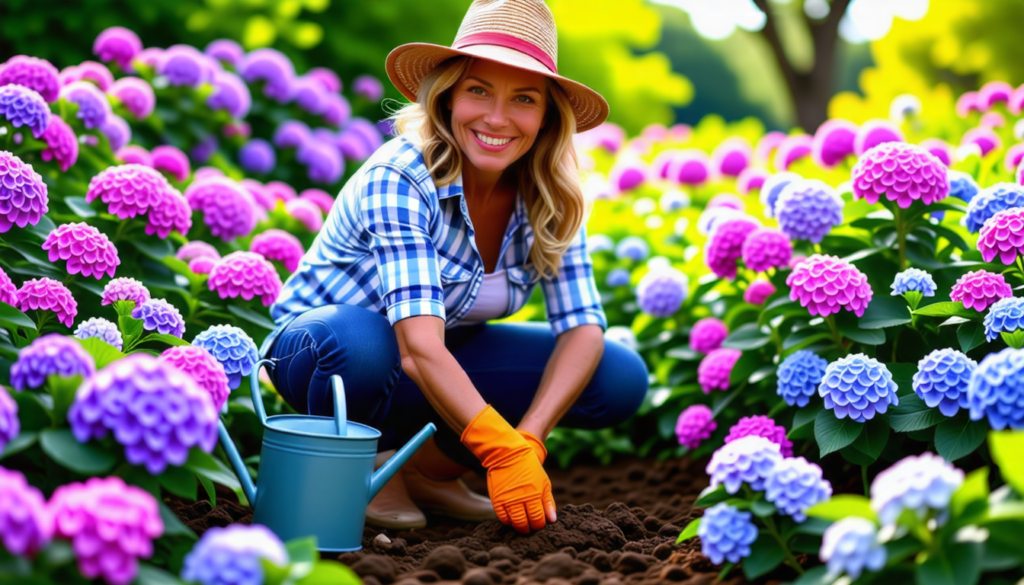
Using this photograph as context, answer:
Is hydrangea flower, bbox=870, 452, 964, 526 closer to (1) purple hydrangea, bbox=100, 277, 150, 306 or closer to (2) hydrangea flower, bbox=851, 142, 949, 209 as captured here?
(2) hydrangea flower, bbox=851, 142, 949, 209

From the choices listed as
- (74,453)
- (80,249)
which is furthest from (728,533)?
(80,249)

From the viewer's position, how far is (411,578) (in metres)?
1.59

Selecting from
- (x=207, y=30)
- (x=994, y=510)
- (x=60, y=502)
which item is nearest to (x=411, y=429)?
(x=60, y=502)

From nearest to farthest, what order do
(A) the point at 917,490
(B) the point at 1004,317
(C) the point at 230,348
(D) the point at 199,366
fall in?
(A) the point at 917,490 < (D) the point at 199,366 < (B) the point at 1004,317 < (C) the point at 230,348

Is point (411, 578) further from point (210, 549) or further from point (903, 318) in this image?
point (903, 318)

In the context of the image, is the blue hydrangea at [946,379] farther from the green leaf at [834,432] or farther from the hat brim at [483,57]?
the hat brim at [483,57]

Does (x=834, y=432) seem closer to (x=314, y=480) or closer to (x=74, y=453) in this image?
(x=314, y=480)

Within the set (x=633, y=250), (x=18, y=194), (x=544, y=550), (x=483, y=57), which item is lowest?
(x=544, y=550)

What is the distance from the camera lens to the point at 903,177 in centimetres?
208

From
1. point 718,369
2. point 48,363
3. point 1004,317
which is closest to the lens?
point 48,363

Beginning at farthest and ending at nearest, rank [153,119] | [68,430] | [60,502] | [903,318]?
[153,119]
[903,318]
[68,430]
[60,502]

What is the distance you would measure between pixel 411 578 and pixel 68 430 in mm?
624

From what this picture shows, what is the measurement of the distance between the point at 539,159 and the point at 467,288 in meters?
0.37

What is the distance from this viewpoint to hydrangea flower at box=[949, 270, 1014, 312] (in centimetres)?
182
